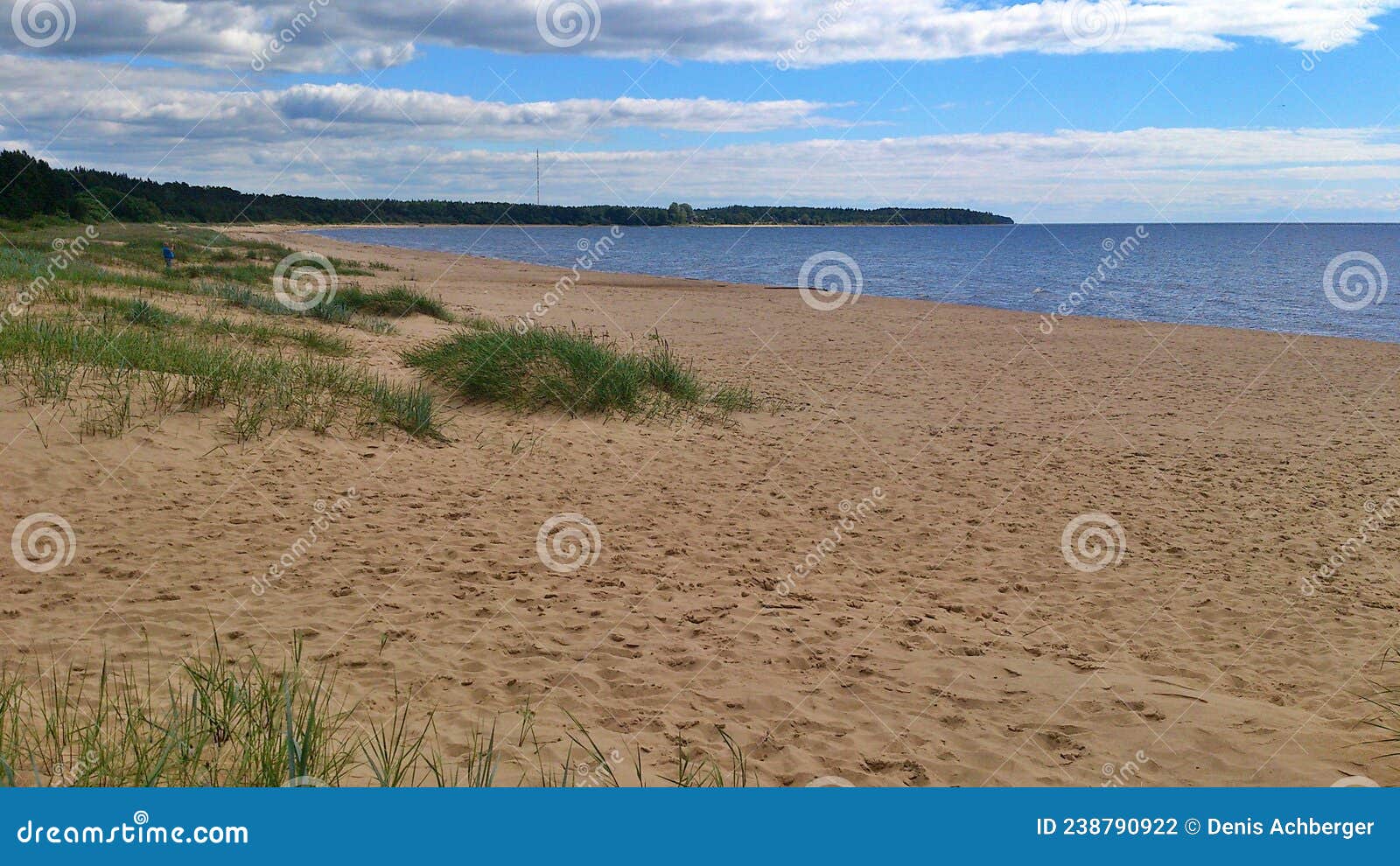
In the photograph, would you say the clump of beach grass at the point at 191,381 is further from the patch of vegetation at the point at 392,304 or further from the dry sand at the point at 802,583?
the patch of vegetation at the point at 392,304

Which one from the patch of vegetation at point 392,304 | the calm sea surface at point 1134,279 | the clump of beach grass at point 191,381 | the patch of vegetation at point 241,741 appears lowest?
the patch of vegetation at point 241,741

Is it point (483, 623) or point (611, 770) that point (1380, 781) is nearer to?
point (611, 770)

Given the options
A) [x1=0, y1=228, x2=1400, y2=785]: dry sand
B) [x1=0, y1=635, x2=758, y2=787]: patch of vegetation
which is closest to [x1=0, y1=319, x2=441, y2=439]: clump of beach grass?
[x1=0, y1=228, x2=1400, y2=785]: dry sand

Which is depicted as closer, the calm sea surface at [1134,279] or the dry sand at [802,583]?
the dry sand at [802,583]

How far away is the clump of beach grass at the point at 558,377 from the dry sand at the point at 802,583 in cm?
40

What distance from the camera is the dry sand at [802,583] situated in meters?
4.62

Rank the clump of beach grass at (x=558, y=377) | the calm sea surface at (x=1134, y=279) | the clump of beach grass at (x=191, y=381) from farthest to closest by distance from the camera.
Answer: the calm sea surface at (x=1134, y=279) < the clump of beach grass at (x=558, y=377) < the clump of beach grass at (x=191, y=381)

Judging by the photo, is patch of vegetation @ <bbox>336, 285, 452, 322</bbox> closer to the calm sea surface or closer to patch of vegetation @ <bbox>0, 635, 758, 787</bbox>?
patch of vegetation @ <bbox>0, 635, 758, 787</bbox>

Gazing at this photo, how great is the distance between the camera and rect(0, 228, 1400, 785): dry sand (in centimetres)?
462

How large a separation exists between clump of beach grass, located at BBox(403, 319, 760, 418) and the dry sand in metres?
0.40

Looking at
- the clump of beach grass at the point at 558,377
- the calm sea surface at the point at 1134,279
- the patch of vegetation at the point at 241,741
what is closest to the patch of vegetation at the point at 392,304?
the clump of beach grass at the point at 558,377

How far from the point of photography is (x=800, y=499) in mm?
8711

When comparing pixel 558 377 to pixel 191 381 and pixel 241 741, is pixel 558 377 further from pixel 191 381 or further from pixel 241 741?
pixel 241 741

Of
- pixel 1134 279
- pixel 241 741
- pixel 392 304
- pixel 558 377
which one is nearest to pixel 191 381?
pixel 558 377
